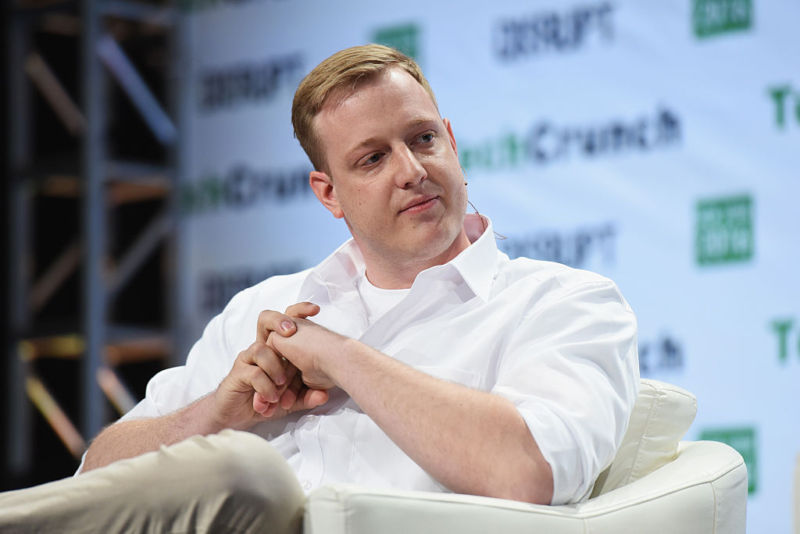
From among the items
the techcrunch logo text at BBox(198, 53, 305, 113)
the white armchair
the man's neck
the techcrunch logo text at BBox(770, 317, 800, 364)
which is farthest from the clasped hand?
the techcrunch logo text at BBox(198, 53, 305, 113)

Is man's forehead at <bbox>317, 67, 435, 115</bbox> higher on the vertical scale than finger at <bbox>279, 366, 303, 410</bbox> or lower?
higher

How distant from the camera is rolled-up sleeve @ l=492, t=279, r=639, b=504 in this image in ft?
4.66

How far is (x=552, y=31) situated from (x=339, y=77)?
1765 millimetres

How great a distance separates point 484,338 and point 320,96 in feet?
1.91

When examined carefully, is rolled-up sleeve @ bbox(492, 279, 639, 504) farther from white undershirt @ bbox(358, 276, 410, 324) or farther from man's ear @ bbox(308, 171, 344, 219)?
man's ear @ bbox(308, 171, 344, 219)

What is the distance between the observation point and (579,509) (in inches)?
55.0

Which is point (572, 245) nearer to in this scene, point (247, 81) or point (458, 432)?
point (247, 81)

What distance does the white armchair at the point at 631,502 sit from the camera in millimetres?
1268

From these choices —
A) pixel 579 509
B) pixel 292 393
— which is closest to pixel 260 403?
pixel 292 393

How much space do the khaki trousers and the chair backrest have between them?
65 centimetres

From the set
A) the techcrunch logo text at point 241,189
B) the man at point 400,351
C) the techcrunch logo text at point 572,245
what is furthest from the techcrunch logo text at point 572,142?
the man at point 400,351

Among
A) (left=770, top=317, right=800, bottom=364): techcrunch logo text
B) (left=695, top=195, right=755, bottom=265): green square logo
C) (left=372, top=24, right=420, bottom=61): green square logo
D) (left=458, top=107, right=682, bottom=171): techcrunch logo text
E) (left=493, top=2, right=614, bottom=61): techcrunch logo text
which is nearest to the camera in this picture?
(left=770, top=317, right=800, bottom=364): techcrunch logo text

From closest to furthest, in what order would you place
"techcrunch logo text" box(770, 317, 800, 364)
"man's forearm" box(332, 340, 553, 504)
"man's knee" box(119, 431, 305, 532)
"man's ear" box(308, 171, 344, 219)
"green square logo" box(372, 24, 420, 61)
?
"man's knee" box(119, 431, 305, 532) → "man's forearm" box(332, 340, 553, 504) → "man's ear" box(308, 171, 344, 219) → "techcrunch logo text" box(770, 317, 800, 364) → "green square logo" box(372, 24, 420, 61)

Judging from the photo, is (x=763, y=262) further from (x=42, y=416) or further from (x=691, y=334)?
(x=42, y=416)
